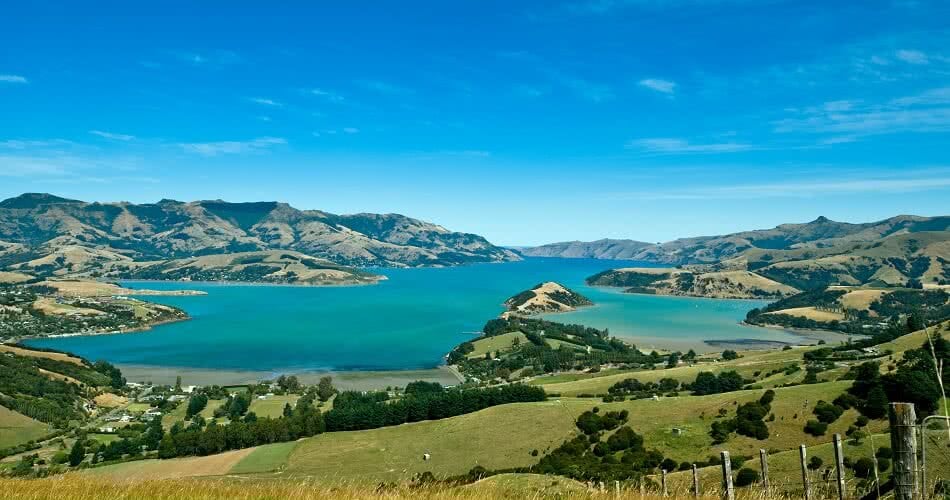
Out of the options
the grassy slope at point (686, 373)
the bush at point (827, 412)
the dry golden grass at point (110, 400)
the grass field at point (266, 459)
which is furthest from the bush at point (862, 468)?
the dry golden grass at point (110, 400)

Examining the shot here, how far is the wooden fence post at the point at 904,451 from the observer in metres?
6.61

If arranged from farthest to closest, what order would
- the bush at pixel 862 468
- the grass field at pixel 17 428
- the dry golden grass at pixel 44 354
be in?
1. the dry golden grass at pixel 44 354
2. the grass field at pixel 17 428
3. the bush at pixel 862 468

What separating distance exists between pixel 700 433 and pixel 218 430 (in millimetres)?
64519

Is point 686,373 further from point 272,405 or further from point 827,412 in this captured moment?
point 272,405

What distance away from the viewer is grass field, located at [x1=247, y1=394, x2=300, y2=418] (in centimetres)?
10856

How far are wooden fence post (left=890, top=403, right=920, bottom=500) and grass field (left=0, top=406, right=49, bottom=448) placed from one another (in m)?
122

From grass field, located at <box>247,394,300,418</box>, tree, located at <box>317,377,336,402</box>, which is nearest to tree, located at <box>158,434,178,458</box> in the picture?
grass field, located at <box>247,394,300,418</box>

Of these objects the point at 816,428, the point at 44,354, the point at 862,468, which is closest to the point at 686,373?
the point at 816,428

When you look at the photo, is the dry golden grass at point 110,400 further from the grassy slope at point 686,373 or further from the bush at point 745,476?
the bush at point 745,476

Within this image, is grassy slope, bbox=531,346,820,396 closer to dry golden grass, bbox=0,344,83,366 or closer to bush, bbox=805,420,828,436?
bush, bbox=805,420,828,436

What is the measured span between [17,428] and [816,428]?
123m

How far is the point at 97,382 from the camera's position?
134375 mm

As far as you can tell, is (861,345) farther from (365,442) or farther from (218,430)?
(218,430)

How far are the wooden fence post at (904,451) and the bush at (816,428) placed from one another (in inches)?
2351
